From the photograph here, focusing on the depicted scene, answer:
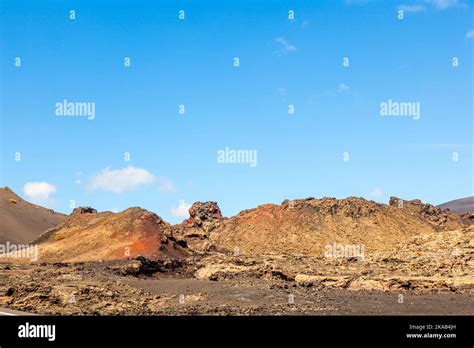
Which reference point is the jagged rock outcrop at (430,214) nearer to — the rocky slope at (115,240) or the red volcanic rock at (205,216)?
the red volcanic rock at (205,216)

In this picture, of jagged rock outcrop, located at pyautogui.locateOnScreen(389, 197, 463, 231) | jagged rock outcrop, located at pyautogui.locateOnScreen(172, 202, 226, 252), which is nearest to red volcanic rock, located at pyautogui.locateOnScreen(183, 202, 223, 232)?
jagged rock outcrop, located at pyautogui.locateOnScreen(172, 202, 226, 252)

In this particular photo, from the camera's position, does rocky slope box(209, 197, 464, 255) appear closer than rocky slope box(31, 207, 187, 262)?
No

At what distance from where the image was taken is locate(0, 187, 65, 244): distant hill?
350 ft

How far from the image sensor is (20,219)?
115562 mm

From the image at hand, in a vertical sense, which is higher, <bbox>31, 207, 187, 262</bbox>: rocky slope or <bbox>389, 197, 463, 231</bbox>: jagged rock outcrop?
<bbox>389, 197, 463, 231</bbox>: jagged rock outcrop

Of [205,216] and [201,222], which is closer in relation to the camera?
[201,222]

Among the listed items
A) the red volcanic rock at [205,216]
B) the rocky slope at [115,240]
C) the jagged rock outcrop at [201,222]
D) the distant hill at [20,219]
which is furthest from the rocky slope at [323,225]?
the distant hill at [20,219]

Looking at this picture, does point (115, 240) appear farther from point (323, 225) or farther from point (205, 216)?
point (323, 225)

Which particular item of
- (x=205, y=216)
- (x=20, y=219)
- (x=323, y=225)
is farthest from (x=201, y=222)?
(x=20, y=219)

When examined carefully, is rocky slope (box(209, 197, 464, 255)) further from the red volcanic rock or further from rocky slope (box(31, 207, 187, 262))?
rocky slope (box(31, 207, 187, 262))
